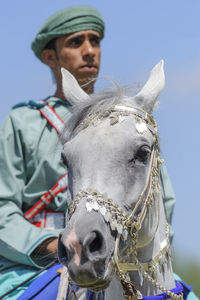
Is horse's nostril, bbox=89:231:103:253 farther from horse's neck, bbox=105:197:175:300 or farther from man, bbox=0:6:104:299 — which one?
man, bbox=0:6:104:299

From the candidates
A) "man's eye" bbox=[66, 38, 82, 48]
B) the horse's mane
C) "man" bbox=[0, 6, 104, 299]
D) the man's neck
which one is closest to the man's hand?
"man" bbox=[0, 6, 104, 299]

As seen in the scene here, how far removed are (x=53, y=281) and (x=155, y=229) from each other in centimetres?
96

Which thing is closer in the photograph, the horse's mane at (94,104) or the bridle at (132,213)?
the bridle at (132,213)

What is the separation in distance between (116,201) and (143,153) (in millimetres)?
356

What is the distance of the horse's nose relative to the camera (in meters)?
2.62

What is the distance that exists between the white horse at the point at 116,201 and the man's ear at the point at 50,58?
7.14 ft

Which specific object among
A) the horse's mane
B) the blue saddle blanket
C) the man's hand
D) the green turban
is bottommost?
the blue saddle blanket

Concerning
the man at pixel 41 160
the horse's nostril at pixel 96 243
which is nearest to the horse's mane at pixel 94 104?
the man at pixel 41 160

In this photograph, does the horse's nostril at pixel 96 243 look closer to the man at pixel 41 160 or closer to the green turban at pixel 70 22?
the man at pixel 41 160

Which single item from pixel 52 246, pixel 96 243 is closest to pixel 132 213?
pixel 96 243

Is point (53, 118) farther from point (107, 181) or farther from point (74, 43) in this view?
point (107, 181)

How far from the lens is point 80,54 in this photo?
5.30 m

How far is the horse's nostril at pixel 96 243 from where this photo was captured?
2.67 m

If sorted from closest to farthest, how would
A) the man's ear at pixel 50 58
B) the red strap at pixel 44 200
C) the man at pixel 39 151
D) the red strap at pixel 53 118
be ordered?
1. the man at pixel 39 151
2. the red strap at pixel 44 200
3. the red strap at pixel 53 118
4. the man's ear at pixel 50 58
